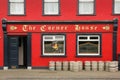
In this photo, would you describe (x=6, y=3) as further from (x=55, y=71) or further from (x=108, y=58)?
(x=108, y=58)

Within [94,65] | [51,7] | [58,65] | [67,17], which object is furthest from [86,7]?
[58,65]

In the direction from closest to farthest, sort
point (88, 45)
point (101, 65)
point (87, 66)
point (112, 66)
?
1. point (112, 66)
2. point (101, 65)
3. point (87, 66)
4. point (88, 45)

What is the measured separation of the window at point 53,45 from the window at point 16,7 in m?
2.38

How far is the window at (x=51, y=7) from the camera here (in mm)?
25266

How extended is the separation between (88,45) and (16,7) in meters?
5.46

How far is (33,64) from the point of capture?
25.2 metres

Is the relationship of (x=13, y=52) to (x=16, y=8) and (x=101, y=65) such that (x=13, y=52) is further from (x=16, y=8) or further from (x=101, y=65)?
(x=101, y=65)

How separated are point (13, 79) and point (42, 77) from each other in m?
1.67

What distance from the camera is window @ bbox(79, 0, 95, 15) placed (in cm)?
2525

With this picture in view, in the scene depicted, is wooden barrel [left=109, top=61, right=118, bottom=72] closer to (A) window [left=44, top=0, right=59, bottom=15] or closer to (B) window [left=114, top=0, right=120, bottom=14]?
(B) window [left=114, top=0, right=120, bottom=14]

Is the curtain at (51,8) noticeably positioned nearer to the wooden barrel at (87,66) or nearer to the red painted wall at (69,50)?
the red painted wall at (69,50)

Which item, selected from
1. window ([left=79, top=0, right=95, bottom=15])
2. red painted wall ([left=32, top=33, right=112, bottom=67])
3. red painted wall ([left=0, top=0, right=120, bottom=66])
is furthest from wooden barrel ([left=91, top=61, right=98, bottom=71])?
window ([left=79, top=0, right=95, bottom=15])

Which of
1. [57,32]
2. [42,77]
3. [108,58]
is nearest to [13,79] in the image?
[42,77]

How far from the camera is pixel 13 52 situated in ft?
83.6
